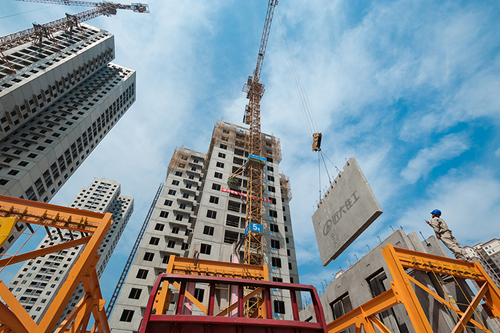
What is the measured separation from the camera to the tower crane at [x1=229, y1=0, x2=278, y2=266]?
33.6m

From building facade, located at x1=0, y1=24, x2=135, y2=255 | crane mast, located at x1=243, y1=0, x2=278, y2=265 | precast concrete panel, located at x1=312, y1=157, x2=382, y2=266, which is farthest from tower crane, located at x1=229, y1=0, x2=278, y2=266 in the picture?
building facade, located at x1=0, y1=24, x2=135, y2=255

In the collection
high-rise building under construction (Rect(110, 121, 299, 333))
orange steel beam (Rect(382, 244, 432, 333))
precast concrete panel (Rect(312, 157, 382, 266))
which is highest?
high-rise building under construction (Rect(110, 121, 299, 333))

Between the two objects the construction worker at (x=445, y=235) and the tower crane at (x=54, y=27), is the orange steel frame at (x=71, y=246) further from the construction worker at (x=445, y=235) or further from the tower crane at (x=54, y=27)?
the tower crane at (x=54, y=27)

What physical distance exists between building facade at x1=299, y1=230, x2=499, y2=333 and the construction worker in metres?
0.38

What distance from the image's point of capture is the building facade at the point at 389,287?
1024 cm

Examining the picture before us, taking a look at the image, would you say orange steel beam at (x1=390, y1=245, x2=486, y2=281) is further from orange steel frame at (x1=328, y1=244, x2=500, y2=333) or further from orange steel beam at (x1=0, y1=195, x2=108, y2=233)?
orange steel beam at (x1=0, y1=195, x2=108, y2=233)

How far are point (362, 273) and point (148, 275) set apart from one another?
33.0 m

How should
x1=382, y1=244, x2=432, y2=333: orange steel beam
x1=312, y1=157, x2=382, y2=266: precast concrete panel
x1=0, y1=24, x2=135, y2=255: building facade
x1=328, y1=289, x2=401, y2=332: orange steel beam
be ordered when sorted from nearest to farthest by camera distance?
1. x1=382, y1=244, x2=432, y2=333: orange steel beam
2. x1=328, y1=289, x2=401, y2=332: orange steel beam
3. x1=312, y1=157, x2=382, y2=266: precast concrete panel
4. x1=0, y1=24, x2=135, y2=255: building facade

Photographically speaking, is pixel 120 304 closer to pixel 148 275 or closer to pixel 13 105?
pixel 148 275

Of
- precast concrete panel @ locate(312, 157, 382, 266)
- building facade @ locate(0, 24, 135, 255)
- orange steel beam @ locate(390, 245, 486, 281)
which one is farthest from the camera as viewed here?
building facade @ locate(0, 24, 135, 255)

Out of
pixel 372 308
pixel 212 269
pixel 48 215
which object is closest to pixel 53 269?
pixel 212 269

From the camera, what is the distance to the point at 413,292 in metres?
8.76

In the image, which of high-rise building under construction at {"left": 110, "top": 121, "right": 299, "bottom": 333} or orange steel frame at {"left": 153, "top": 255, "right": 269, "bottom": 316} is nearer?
orange steel frame at {"left": 153, "top": 255, "right": 269, "bottom": 316}

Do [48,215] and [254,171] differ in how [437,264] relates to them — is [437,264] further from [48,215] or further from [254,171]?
[254,171]
